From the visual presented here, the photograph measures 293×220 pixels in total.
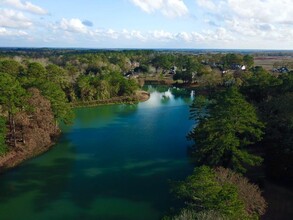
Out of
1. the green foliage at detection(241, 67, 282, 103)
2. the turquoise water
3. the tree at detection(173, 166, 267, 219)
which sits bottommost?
the turquoise water

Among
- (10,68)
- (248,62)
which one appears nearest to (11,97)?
(10,68)

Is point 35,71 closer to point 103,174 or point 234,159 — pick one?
point 103,174

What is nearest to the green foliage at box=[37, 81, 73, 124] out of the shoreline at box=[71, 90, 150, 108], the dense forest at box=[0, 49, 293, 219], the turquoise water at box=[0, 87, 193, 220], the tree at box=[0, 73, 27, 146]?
the dense forest at box=[0, 49, 293, 219]

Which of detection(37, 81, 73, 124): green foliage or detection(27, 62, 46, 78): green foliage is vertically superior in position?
detection(27, 62, 46, 78): green foliage

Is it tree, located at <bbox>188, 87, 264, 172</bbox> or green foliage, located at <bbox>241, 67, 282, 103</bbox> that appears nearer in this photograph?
tree, located at <bbox>188, 87, 264, 172</bbox>

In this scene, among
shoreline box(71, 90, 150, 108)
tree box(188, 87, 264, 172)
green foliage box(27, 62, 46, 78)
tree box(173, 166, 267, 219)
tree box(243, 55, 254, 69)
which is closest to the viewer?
tree box(173, 166, 267, 219)

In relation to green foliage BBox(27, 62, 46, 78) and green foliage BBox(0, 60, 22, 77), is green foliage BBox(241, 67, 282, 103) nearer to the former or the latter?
green foliage BBox(27, 62, 46, 78)

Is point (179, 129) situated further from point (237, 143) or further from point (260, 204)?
point (260, 204)

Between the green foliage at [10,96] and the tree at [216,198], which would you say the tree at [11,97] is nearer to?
the green foliage at [10,96]
